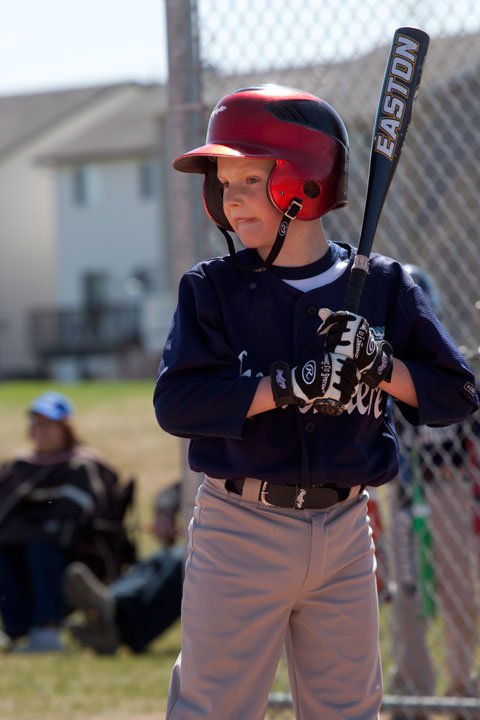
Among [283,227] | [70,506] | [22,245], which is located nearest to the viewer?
[283,227]

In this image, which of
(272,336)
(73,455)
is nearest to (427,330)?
(272,336)

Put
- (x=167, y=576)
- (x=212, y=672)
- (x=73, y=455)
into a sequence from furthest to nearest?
(x=73, y=455), (x=167, y=576), (x=212, y=672)

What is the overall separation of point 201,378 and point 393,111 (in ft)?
2.62

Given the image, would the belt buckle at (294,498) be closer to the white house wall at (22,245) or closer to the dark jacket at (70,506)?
the dark jacket at (70,506)

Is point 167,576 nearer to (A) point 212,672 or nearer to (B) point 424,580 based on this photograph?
(B) point 424,580

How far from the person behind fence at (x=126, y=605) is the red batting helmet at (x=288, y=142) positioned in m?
4.04

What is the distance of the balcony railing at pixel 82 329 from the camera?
114ft

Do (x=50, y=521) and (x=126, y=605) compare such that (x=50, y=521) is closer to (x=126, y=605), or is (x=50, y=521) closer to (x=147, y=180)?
(x=126, y=605)

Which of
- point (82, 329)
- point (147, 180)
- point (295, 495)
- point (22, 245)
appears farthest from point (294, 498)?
point (22, 245)

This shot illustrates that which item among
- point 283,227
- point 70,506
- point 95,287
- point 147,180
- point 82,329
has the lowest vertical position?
point 82,329

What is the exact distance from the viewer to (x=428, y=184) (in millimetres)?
4477

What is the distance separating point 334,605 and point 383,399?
478 mm

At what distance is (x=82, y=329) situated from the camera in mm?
35469

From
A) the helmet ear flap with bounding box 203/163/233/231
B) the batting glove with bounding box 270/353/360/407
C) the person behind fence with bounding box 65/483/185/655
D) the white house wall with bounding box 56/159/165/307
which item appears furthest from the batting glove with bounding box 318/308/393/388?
the white house wall with bounding box 56/159/165/307
